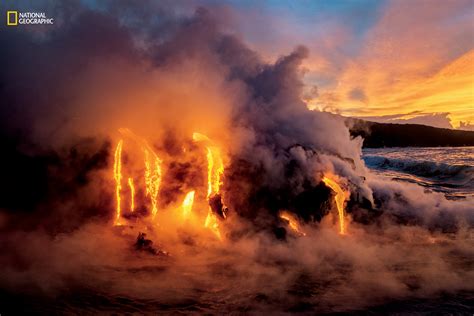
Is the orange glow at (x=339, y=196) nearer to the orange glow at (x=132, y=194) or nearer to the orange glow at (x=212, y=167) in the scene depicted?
the orange glow at (x=212, y=167)

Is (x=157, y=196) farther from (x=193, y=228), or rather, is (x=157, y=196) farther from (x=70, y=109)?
(x=70, y=109)

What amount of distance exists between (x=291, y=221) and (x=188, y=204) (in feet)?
10.0

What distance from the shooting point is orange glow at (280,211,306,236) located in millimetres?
10480

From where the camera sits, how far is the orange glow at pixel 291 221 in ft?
34.4

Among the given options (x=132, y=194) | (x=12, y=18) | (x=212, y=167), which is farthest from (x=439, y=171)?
(x=12, y=18)

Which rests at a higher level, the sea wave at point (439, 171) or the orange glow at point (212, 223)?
the sea wave at point (439, 171)

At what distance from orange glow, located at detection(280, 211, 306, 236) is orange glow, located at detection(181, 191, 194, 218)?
2701mm

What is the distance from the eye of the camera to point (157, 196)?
438 inches

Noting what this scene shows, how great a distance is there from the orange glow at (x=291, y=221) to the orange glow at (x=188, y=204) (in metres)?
2.70

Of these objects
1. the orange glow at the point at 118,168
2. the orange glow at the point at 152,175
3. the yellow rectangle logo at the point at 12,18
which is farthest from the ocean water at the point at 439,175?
the yellow rectangle logo at the point at 12,18

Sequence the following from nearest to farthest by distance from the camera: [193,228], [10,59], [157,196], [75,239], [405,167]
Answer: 1. [75,239]
2. [193,228]
3. [157,196]
4. [10,59]
5. [405,167]

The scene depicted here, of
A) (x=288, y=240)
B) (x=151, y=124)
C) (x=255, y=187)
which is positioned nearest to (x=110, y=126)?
(x=151, y=124)

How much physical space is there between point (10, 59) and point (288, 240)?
10318 mm

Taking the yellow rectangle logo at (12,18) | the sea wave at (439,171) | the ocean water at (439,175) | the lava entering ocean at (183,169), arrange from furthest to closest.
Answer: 1. the sea wave at (439,171)
2. the ocean water at (439,175)
3. the yellow rectangle logo at (12,18)
4. the lava entering ocean at (183,169)
